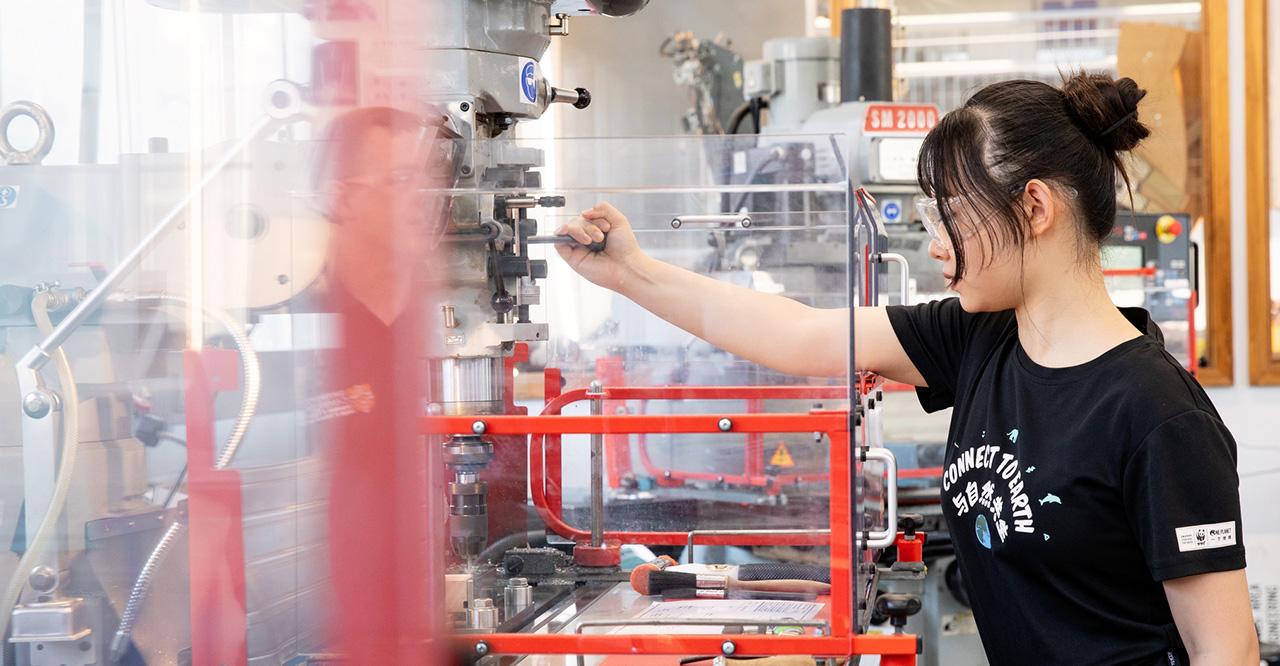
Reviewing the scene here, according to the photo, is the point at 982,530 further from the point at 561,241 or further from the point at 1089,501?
the point at 561,241

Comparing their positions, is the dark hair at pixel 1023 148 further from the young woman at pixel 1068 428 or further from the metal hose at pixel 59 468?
the metal hose at pixel 59 468

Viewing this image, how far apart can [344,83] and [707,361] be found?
1393 millimetres

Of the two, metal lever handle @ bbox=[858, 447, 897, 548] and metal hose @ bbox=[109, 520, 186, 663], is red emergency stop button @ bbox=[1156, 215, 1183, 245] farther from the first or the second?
metal hose @ bbox=[109, 520, 186, 663]

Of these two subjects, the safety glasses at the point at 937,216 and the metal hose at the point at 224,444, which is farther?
the safety glasses at the point at 937,216

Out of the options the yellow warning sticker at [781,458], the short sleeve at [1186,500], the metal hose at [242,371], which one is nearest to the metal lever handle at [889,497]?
the short sleeve at [1186,500]

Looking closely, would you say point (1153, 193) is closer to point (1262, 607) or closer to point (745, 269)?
point (1262, 607)

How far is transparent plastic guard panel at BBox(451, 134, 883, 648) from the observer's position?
1.45 metres

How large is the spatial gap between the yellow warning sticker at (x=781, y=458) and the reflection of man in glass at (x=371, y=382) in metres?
1.36

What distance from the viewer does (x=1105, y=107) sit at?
1.33 metres

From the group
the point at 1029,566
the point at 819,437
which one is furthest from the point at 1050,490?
the point at 819,437

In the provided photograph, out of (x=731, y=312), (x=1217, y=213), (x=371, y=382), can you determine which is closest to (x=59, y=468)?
(x=371, y=382)

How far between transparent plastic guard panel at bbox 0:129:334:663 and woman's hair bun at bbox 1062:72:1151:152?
0.89m

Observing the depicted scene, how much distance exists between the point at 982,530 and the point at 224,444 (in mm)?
823

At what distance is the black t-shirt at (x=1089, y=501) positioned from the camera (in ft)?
3.97
